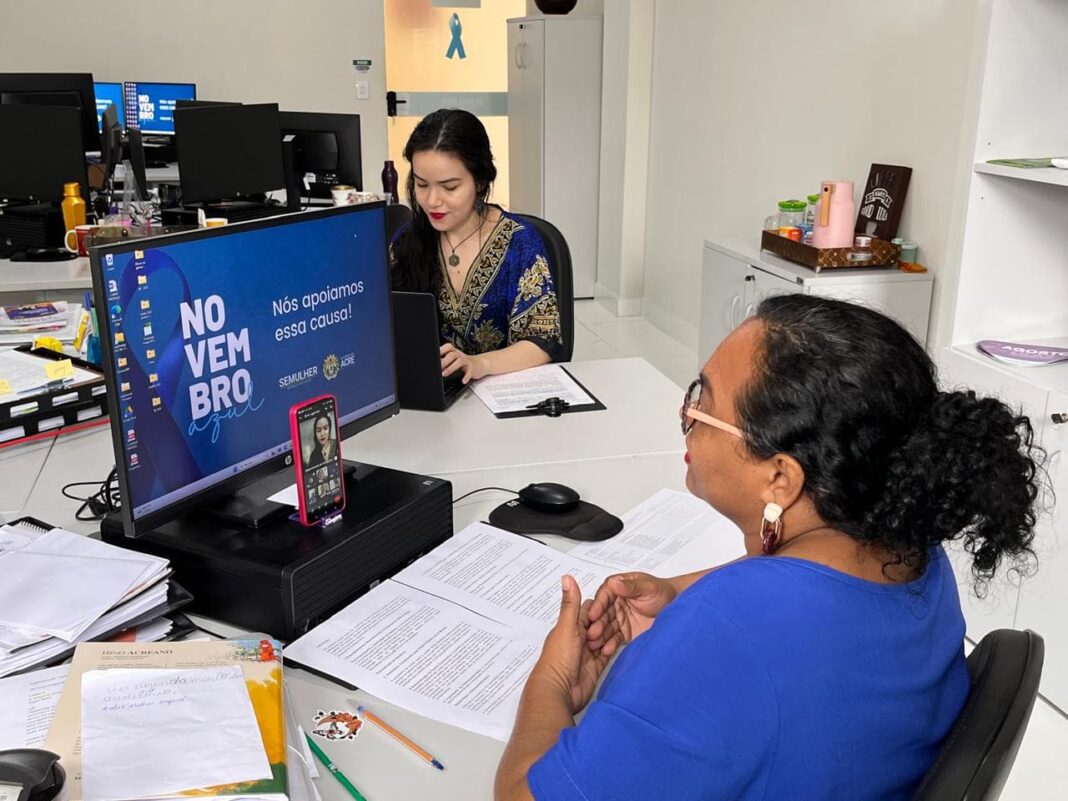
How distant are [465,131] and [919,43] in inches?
60.6

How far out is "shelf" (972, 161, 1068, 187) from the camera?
2.07 m

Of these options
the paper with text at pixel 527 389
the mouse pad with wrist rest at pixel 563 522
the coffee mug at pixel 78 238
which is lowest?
the mouse pad with wrist rest at pixel 563 522

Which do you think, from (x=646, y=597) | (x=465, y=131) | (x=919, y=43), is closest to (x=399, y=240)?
(x=465, y=131)

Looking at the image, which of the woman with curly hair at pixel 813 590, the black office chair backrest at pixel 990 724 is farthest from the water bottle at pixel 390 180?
the black office chair backrest at pixel 990 724

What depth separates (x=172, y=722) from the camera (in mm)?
944

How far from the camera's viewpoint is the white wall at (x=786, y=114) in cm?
300

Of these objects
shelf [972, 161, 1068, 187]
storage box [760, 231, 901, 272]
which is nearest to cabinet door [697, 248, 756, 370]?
storage box [760, 231, 901, 272]

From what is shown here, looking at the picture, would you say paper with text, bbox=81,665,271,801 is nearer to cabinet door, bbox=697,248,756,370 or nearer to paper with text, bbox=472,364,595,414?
paper with text, bbox=472,364,595,414

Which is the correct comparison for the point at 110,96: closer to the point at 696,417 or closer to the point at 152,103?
the point at 152,103

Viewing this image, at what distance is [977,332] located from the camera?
7.90 feet

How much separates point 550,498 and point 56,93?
3.95m

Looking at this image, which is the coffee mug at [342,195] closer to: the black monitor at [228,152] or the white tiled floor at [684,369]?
the black monitor at [228,152]

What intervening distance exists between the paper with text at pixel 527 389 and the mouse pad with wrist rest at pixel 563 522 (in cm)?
48

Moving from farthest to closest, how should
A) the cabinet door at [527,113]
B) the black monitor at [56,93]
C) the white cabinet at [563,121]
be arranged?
the cabinet door at [527,113] → the white cabinet at [563,121] → the black monitor at [56,93]
